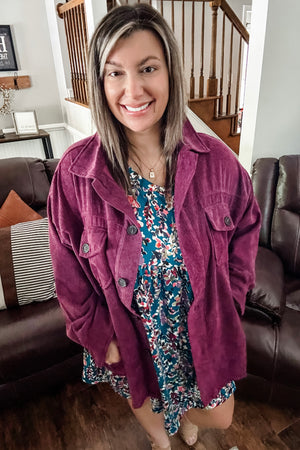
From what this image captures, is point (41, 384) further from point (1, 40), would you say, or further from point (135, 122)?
point (1, 40)

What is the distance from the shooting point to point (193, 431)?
1.33 m

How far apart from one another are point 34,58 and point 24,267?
10.4 ft

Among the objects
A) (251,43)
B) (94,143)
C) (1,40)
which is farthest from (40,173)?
(1,40)

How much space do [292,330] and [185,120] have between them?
3.19 ft

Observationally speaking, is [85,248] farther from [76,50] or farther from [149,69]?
[76,50]

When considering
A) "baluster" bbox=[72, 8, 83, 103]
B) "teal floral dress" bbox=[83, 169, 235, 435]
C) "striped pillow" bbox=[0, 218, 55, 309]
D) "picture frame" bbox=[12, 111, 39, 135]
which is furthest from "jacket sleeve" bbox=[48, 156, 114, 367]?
"picture frame" bbox=[12, 111, 39, 135]

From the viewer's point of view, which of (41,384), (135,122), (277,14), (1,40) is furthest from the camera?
(1,40)

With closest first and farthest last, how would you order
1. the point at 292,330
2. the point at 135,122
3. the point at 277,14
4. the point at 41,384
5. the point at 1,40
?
the point at 135,122
the point at 292,330
the point at 41,384
the point at 277,14
the point at 1,40

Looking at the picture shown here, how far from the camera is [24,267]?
4.91 feet

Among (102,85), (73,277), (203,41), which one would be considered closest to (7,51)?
(203,41)

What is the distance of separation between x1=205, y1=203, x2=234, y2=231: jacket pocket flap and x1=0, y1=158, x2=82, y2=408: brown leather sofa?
909mm

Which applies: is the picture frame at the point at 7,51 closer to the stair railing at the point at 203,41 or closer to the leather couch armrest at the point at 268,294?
the stair railing at the point at 203,41

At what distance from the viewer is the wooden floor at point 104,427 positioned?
1366mm

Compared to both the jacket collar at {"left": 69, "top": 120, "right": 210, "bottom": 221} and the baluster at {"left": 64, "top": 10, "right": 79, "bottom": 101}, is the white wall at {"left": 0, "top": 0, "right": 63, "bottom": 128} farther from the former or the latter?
the jacket collar at {"left": 69, "top": 120, "right": 210, "bottom": 221}
